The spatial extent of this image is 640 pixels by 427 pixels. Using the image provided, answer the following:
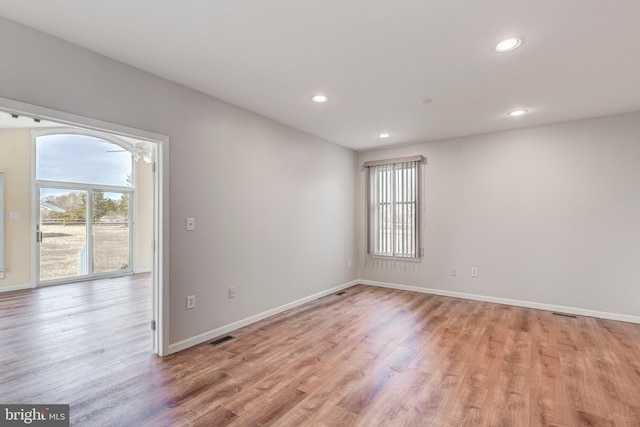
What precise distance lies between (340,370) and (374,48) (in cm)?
263

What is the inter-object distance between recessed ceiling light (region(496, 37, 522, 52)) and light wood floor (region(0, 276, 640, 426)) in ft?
8.52

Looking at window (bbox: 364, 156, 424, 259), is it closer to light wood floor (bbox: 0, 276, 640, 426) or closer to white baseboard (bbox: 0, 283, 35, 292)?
light wood floor (bbox: 0, 276, 640, 426)

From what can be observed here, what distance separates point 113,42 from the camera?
87.4 inches

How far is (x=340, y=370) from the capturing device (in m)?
2.50

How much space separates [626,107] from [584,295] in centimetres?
240

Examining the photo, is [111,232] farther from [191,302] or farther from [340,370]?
[340,370]

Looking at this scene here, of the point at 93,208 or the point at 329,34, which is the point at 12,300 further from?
the point at 329,34

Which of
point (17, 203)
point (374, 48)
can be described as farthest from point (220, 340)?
point (17, 203)

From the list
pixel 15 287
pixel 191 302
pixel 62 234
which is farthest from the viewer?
pixel 62 234

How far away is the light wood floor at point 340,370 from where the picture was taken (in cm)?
195

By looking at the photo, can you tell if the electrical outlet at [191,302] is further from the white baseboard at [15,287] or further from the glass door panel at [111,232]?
the glass door panel at [111,232]

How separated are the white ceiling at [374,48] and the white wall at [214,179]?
20 cm

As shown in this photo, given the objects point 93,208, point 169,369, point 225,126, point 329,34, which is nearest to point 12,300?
point 93,208

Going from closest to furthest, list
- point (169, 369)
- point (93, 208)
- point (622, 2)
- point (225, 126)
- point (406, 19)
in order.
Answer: point (622, 2) → point (406, 19) → point (169, 369) → point (225, 126) → point (93, 208)
